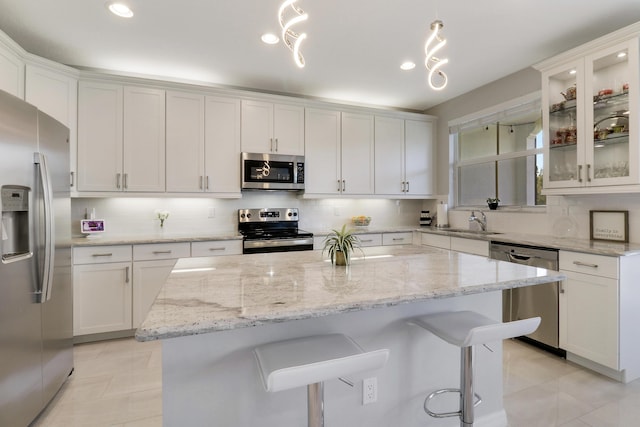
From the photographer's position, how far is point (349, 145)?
4.18 metres

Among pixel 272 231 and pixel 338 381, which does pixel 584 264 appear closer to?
pixel 338 381

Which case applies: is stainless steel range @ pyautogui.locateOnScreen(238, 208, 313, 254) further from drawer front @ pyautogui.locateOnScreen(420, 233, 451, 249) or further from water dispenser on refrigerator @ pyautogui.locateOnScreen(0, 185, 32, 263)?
water dispenser on refrigerator @ pyautogui.locateOnScreen(0, 185, 32, 263)

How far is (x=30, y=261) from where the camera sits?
70.7 inches

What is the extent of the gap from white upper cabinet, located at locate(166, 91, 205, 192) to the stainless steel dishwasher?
313 cm

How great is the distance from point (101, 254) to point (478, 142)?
443cm

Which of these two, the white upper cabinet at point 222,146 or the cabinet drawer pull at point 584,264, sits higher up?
the white upper cabinet at point 222,146

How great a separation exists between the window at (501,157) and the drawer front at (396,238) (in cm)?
87

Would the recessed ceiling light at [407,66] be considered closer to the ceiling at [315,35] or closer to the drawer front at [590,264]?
the ceiling at [315,35]

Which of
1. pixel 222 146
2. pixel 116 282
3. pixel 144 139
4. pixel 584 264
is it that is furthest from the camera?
pixel 222 146

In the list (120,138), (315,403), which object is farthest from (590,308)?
(120,138)

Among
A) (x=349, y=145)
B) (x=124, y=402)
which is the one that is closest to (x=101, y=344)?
(x=124, y=402)

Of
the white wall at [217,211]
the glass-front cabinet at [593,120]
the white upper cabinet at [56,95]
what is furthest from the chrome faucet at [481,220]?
the white upper cabinet at [56,95]

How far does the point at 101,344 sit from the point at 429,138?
180 inches

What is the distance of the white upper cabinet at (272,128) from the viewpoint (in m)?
3.66
